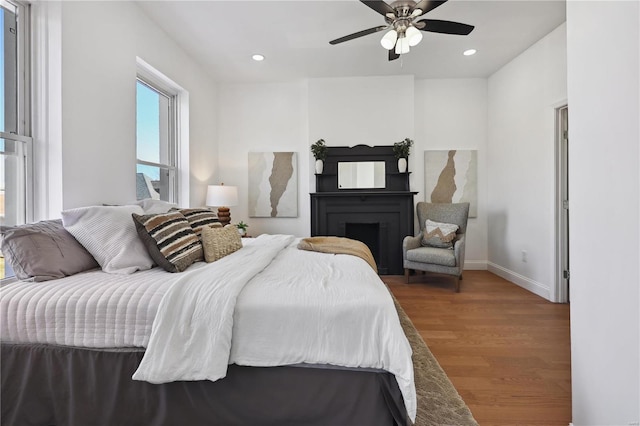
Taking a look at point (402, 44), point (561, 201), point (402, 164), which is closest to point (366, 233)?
point (402, 164)

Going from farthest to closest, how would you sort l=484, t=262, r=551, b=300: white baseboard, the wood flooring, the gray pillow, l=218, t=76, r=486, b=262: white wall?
1. l=218, t=76, r=486, b=262: white wall
2. l=484, t=262, r=551, b=300: white baseboard
3. the wood flooring
4. the gray pillow

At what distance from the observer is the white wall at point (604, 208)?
1.02 meters

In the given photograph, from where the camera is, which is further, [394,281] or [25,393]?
[394,281]

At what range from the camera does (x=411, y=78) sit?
14.1ft

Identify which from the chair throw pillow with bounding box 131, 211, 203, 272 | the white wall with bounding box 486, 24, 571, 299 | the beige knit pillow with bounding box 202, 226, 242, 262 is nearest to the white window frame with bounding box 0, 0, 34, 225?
the chair throw pillow with bounding box 131, 211, 203, 272

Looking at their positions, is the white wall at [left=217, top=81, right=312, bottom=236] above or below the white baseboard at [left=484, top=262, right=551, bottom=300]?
above

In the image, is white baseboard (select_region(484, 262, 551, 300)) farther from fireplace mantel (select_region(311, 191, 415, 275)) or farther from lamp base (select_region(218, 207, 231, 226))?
lamp base (select_region(218, 207, 231, 226))

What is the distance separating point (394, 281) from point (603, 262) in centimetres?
292

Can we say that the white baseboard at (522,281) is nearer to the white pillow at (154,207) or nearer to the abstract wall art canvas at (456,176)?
the abstract wall art canvas at (456,176)

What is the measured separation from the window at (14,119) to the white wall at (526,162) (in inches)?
180

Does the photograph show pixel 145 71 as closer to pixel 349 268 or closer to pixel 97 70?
pixel 97 70

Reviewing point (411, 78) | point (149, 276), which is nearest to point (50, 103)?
point (149, 276)

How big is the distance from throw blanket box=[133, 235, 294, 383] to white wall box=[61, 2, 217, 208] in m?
1.40

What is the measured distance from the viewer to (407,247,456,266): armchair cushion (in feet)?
11.7
